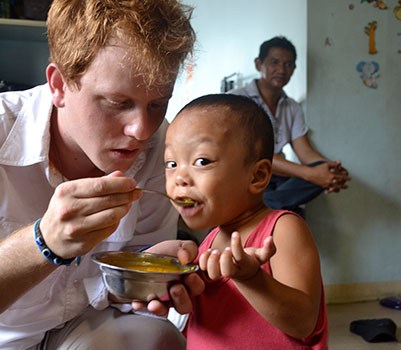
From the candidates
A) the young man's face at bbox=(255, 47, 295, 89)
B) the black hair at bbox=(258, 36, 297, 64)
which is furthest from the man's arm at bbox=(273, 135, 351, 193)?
the black hair at bbox=(258, 36, 297, 64)

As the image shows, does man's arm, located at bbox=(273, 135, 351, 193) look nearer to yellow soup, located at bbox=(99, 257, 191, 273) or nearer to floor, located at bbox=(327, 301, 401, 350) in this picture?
floor, located at bbox=(327, 301, 401, 350)

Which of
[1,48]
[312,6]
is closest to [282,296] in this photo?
[1,48]

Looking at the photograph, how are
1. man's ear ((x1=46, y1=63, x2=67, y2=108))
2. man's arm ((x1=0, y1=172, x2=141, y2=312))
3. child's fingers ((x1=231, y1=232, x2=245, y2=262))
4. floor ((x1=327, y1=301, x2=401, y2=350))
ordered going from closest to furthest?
child's fingers ((x1=231, y1=232, x2=245, y2=262)) < man's arm ((x1=0, y1=172, x2=141, y2=312)) < man's ear ((x1=46, y1=63, x2=67, y2=108)) < floor ((x1=327, y1=301, x2=401, y2=350))

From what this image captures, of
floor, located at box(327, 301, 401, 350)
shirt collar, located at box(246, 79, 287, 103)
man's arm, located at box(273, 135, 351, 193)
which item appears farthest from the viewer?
shirt collar, located at box(246, 79, 287, 103)

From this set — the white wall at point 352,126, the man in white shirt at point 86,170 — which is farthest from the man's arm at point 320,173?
the man in white shirt at point 86,170

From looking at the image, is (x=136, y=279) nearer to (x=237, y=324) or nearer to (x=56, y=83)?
(x=237, y=324)

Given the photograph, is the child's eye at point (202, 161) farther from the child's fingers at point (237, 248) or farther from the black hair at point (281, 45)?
the black hair at point (281, 45)

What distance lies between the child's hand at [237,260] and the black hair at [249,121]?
0.32 m

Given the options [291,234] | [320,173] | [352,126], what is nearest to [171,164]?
[291,234]

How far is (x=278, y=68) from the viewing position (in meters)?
3.26

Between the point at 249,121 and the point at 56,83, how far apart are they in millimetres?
534

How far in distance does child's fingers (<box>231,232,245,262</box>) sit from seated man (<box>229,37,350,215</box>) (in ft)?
7.36

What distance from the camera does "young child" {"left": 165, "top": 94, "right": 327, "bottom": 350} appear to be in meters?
0.94

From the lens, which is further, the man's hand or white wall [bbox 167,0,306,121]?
white wall [bbox 167,0,306,121]
